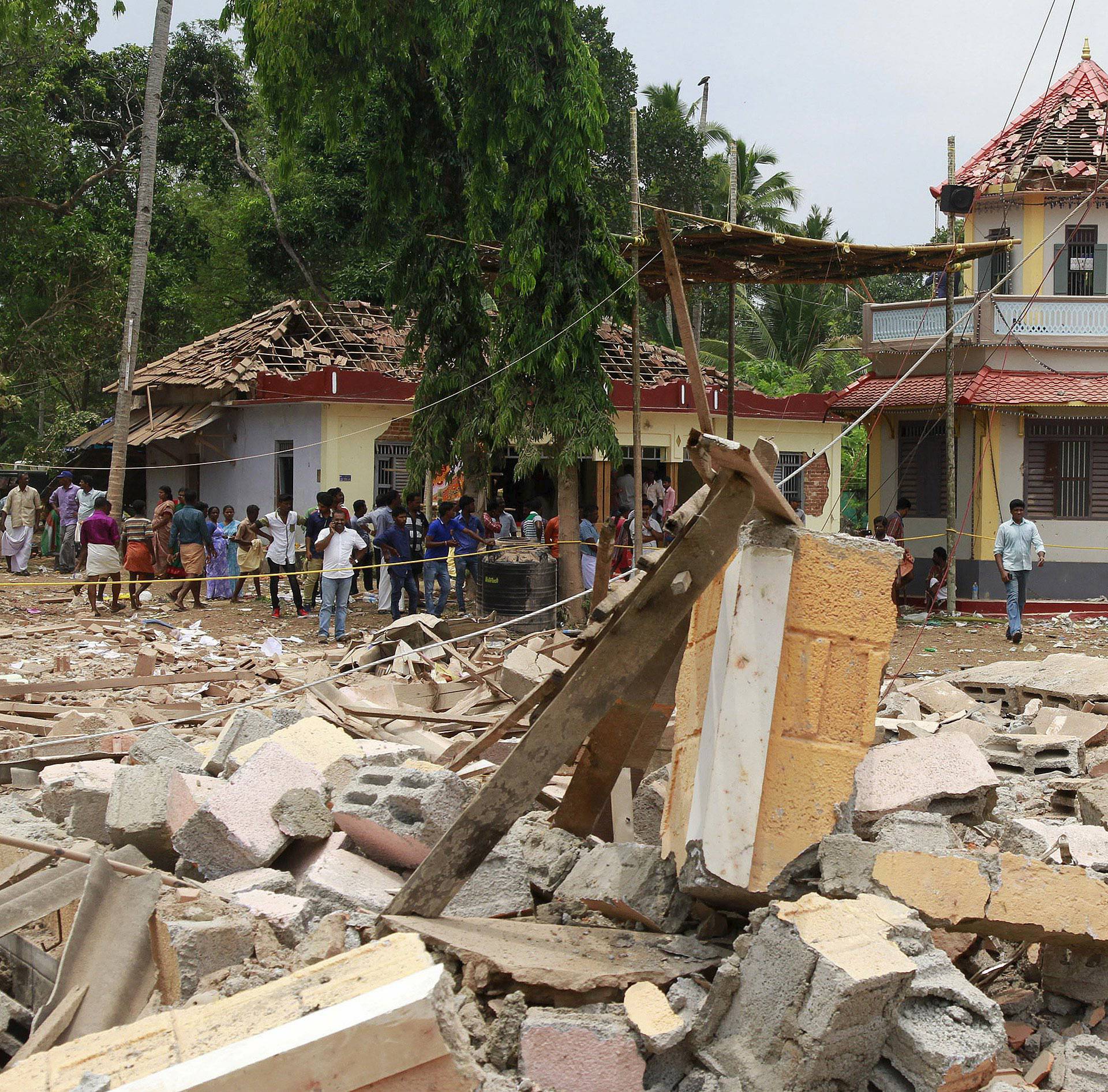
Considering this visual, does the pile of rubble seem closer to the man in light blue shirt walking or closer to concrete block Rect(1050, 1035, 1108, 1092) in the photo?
concrete block Rect(1050, 1035, 1108, 1092)

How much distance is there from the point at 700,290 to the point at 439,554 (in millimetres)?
17995

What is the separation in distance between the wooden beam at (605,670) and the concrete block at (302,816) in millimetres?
1157

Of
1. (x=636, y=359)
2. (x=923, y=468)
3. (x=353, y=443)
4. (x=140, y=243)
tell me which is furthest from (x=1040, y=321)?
(x=140, y=243)

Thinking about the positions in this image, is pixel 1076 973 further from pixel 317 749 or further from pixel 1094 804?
pixel 317 749

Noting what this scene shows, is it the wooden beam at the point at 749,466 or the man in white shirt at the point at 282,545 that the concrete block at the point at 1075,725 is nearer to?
the wooden beam at the point at 749,466

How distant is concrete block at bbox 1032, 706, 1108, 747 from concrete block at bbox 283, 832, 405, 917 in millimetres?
4522

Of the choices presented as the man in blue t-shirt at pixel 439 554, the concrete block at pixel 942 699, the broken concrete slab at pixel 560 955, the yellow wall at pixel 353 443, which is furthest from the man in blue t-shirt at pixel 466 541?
the broken concrete slab at pixel 560 955

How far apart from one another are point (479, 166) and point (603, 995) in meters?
12.8

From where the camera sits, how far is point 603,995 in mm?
3408

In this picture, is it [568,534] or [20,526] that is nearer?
[568,534]

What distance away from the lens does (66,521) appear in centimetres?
2009

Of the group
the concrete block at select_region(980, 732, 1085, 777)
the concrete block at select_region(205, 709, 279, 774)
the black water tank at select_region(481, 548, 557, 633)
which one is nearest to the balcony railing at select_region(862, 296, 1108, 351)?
the black water tank at select_region(481, 548, 557, 633)

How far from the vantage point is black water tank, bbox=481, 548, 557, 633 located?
1402 cm

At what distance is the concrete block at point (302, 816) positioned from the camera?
4.71 metres
